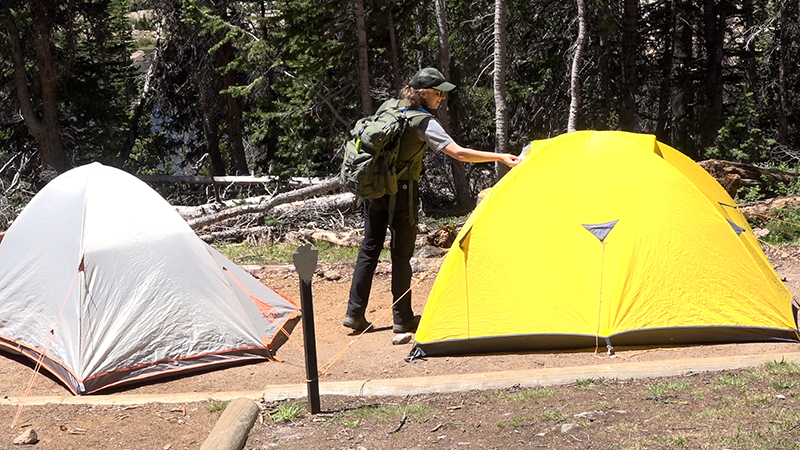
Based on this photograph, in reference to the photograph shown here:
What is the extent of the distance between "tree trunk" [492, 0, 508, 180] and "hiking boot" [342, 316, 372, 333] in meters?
6.75

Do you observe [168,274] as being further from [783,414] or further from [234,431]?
[783,414]

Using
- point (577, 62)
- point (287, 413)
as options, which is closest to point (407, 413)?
point (287, 413)

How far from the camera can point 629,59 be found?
14.9 meters

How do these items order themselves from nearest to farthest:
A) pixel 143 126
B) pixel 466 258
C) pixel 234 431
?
pixel 234 431
pixel 466 258
pixel 143 126

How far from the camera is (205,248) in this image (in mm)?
6688

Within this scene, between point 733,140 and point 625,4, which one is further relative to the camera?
point 625,4

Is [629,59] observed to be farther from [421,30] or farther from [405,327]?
[405,327]

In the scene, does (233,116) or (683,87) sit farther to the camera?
(233,116)

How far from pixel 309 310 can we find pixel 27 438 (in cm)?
172

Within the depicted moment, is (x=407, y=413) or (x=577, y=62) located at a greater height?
(x=577, y=62)

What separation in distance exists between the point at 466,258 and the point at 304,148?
9835mm

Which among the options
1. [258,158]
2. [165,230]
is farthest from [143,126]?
[165,230]

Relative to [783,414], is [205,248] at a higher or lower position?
higher

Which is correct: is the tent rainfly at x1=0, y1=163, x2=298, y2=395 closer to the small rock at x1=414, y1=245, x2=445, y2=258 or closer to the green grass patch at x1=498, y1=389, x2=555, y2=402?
the green grass patch at x1=498, y1=389, x2=555, y2=402
